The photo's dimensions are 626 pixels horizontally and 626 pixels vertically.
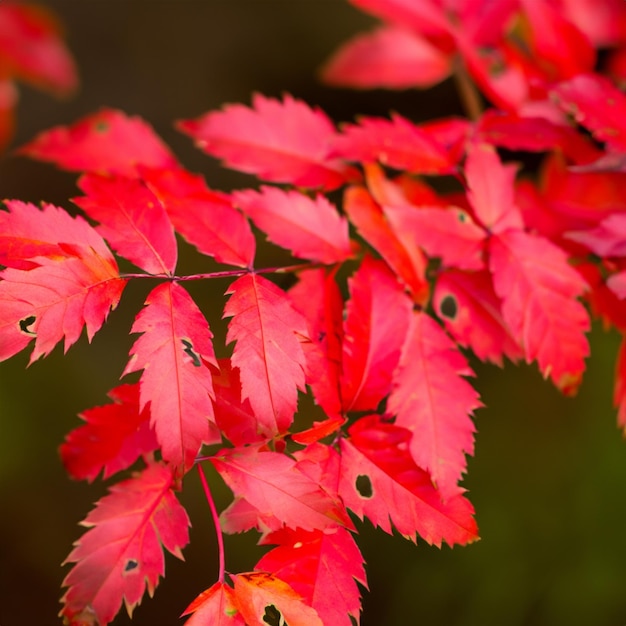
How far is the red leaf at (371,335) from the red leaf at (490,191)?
129 mm

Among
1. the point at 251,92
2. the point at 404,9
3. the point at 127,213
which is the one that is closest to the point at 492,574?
the point at 127,213

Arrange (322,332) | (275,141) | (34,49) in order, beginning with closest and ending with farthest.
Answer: (322,332) → (275,141) → (34,49)

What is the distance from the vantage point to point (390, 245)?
60cm

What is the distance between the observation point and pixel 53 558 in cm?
73

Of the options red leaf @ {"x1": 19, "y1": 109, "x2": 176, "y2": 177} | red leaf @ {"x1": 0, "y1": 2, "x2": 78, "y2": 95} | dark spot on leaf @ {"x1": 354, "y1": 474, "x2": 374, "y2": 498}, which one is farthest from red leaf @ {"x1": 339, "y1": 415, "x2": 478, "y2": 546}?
red leaf @ {"x1": 0, "y1": 2, "x2": 78, "y2": 95}

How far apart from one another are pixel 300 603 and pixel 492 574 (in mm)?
472

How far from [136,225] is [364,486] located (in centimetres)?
31

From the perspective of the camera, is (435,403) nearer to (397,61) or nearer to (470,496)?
(470,496)

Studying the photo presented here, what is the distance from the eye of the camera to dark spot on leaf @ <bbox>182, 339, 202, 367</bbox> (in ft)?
1.50

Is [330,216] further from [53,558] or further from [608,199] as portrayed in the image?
[53,558]

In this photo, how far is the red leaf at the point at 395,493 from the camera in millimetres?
492

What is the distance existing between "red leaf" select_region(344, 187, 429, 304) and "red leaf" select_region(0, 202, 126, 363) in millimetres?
258

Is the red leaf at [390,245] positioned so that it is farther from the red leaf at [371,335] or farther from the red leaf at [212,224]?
the red leaf at [212,224]

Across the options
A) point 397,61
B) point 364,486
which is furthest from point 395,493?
point 397,61
